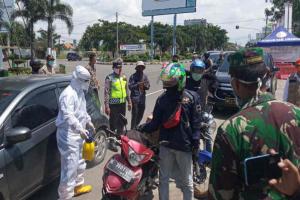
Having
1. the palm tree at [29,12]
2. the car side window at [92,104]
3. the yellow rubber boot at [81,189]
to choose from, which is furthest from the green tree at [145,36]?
the yellow rubber boot at [81,189]

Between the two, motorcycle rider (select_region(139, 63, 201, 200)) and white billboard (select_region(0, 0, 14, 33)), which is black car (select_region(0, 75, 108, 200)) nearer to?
motorcycle rider (select_region(139, 63, 201, 200))

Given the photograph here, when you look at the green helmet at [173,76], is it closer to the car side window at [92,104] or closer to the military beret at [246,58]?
the military beret at [246,58]

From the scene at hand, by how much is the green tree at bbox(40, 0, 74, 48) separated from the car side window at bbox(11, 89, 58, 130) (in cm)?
3775

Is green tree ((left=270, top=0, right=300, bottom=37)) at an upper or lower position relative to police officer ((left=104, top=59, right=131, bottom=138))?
upper

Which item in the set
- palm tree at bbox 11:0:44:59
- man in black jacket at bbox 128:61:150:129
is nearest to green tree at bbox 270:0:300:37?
palm tree at bbox 11:0:44:59

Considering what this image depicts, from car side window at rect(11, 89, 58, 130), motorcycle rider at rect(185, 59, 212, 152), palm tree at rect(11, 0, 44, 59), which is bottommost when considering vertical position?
car side window at rect(11, 89, 58, 130)

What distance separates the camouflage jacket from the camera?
1.85 m

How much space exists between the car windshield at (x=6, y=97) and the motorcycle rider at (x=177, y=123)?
1.64m

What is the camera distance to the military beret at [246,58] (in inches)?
78.5

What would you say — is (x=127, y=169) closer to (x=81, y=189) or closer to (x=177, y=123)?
(x=177, y=123)

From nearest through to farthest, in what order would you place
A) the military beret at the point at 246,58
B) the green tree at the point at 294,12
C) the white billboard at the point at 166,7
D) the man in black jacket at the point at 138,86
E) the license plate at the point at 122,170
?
the military beret at the point at 246,58 < the license plate at the point at 122,170 < the man in black jacket at the point at 138,86 < the white billboard at the point at 166,7 < the green tree at the point at 294,12

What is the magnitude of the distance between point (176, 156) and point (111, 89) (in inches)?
139

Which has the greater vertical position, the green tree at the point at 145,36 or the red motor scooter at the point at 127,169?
the green tree at the point at 145,36

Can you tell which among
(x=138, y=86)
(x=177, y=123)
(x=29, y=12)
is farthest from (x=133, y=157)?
(x=29, y=12)
